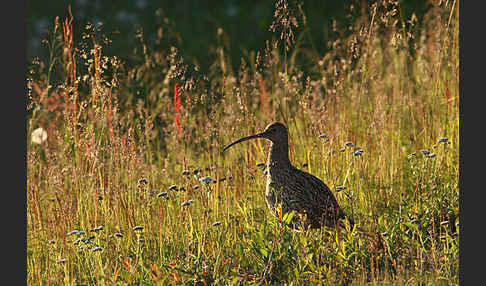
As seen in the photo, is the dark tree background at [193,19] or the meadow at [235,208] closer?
the meadow at [235,208]

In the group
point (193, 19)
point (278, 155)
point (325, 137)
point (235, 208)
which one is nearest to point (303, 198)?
point (278, 155)

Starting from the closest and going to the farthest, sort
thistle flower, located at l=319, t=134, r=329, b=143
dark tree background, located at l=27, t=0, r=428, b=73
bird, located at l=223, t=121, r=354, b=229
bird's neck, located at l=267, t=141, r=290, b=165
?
bird, located at l=223, t=121, r=354, b=229 → bird's neck, located at l=267, t=141, r=290, b=165 → thistle flower, located at l=319, t=134, r=329, b=143 → dark tree background, located at l=27, t=0, r=428, b=73

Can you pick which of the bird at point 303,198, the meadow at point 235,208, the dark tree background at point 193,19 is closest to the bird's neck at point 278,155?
the bird at point 303,198

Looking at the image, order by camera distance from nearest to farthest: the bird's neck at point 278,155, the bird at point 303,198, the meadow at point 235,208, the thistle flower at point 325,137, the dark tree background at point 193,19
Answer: the meadow at point 235,208, the bird at point 303,198, the bird's neck at point 278,155, the thistle flower at point 325,137, the dark tree background at point 193,19

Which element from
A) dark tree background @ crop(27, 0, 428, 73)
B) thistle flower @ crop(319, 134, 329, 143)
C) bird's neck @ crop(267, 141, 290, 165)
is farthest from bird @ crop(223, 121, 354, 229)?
dark tree background @ crop(27, 0, 428, 73)

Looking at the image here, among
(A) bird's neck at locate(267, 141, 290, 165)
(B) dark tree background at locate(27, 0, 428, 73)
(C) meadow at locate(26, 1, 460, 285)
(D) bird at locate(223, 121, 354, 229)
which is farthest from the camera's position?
(B) dark tree background at locate(27, 0, 428, 73)

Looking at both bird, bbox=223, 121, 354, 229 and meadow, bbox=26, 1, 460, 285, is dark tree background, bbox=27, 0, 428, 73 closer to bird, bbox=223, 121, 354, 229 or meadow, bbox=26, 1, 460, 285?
meadow, bbox=26, 1, 460, 285

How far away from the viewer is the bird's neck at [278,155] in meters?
4.32

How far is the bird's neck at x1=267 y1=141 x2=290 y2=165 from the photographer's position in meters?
4.32

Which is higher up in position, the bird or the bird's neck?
the bird's neck

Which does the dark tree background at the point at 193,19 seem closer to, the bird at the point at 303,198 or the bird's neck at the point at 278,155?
the bird's neck at the point at 278,155

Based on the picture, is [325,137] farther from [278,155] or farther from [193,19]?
[193,19]

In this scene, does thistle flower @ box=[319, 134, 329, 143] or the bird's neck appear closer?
the bird's neck

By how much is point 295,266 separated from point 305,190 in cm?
66
